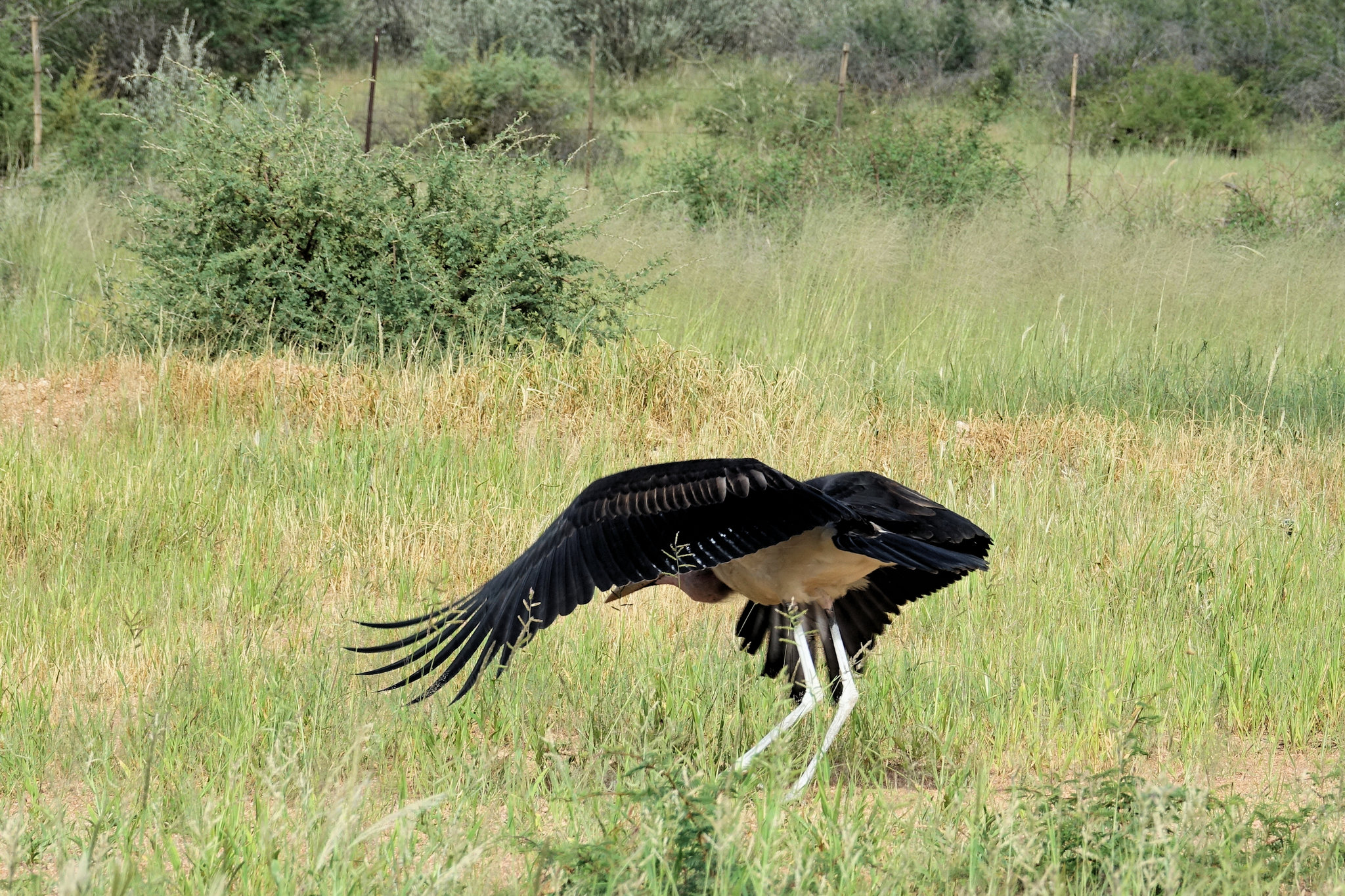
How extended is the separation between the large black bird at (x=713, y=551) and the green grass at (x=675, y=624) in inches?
11.3

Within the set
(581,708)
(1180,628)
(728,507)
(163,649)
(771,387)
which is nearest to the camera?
(728,507)

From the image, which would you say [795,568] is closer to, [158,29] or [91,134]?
[91,134]

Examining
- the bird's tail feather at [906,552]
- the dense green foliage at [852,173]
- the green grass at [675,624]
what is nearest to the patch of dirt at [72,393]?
the green grass at [675,624]

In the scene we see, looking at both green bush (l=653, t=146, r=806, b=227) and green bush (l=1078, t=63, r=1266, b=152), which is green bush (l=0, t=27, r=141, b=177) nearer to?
green bush (l=653, t=146, r=806, b=227)

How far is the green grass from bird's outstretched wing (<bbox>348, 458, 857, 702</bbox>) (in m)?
0.34

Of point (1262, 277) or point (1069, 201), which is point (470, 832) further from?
point (1069, 201)

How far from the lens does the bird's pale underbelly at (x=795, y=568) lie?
331 cm

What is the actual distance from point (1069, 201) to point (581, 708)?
9771 millimetres

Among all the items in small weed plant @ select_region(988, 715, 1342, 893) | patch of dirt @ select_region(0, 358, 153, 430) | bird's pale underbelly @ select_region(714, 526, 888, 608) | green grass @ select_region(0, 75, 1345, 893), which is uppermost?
bird's pale underbelly @ select_region(714, 526, 888, 608)

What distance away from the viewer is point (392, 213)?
7566 mm

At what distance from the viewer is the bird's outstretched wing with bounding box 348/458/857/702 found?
9.82 ft

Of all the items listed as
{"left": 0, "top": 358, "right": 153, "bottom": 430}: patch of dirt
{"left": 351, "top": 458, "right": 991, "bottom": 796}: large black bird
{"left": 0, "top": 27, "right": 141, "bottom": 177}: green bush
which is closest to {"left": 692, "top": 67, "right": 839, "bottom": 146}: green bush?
{"left": 0, "top": 27, "right": 141, "bottom": 177}: green bush

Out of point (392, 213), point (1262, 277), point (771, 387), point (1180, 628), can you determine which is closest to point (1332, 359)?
point (1262, 277)

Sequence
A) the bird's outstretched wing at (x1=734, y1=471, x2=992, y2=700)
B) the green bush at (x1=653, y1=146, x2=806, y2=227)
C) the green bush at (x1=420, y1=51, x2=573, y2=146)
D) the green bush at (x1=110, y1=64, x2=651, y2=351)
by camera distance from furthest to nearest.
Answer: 1. the green bush at (x1=420, y1=51, x2=573, y2=146)
2. the green bush at (x1=653, y1=146, x2=806, y2=227)
3. the green bush at (x1=110, y1=64, x2=651, y2=351)
4. the bird's outstretched wing at (x1=734, y1=471, x2=992, y2=700)
